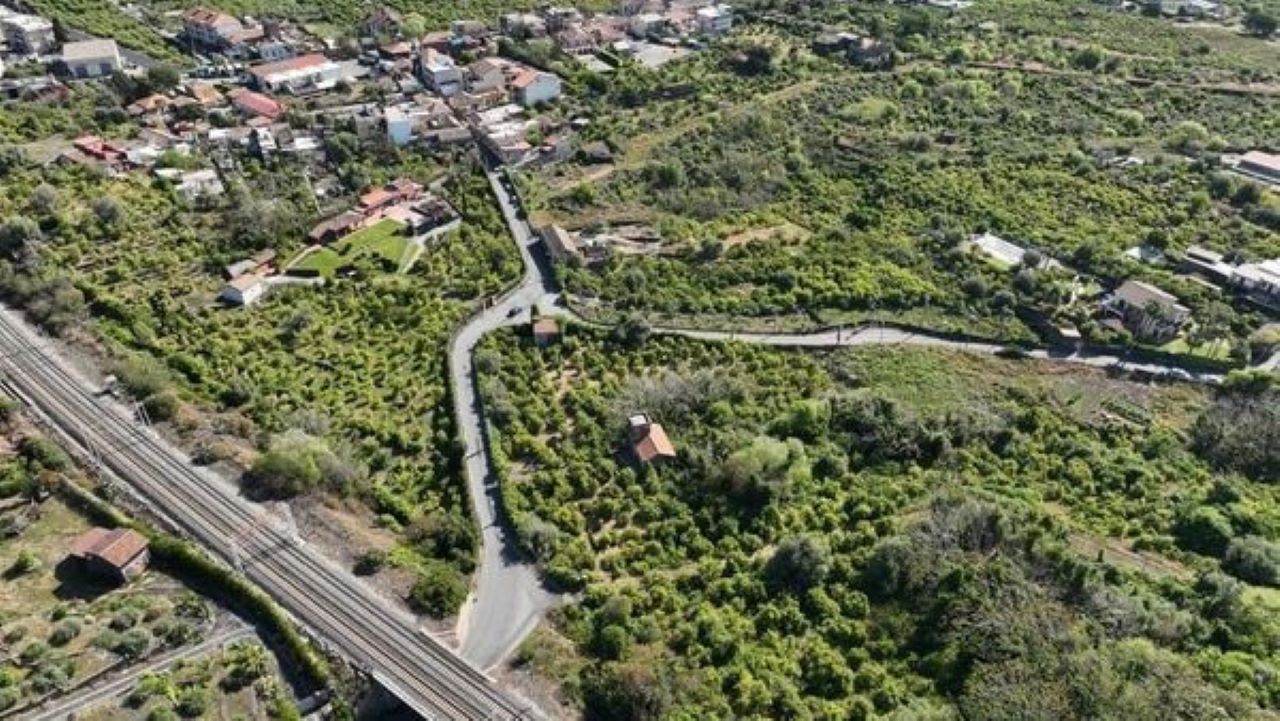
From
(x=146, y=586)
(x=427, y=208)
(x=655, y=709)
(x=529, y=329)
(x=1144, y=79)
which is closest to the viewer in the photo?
(x=655, y=709)

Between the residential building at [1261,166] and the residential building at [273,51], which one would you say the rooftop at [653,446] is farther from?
the residential building at [273,51]

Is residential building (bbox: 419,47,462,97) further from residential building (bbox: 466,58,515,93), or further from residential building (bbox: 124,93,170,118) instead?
residential building (bbox: 124,93,170,118)

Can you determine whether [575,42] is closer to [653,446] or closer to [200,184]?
[200,184]

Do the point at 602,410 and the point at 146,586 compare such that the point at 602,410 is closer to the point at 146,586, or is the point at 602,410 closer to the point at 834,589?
the point at 834,589

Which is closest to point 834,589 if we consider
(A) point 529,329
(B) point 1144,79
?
(A) point 529,329

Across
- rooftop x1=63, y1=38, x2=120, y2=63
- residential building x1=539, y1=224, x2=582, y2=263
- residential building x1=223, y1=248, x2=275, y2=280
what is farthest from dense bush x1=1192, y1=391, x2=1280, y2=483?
rooftop x1=63, y1=38, x2=120, y2=63

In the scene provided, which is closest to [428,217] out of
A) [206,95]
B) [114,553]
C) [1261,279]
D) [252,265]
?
[252,265]
